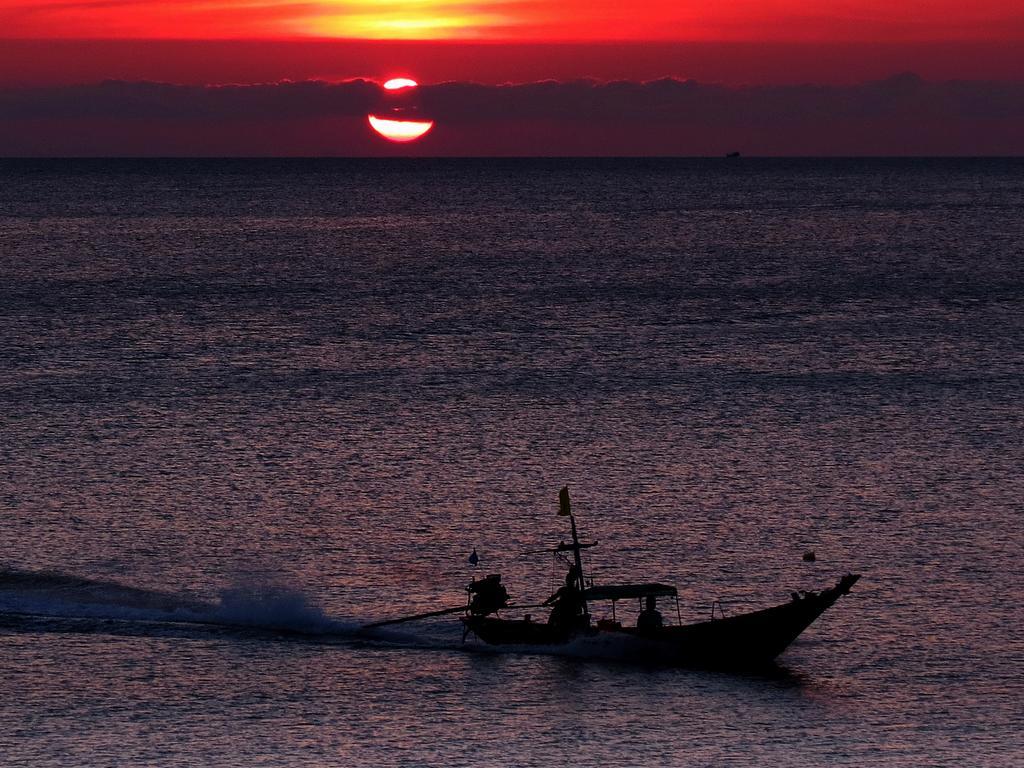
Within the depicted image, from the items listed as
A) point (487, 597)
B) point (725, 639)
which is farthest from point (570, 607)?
point (725, 639)

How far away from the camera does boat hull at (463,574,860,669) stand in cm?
4688

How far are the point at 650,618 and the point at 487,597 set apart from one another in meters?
5.03

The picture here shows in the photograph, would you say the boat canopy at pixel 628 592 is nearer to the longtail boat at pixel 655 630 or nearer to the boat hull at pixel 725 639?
the longtail boat at pixel 655 630

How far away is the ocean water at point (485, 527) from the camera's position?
139 ft

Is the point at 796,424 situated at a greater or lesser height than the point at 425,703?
greater

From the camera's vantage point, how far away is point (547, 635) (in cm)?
4856

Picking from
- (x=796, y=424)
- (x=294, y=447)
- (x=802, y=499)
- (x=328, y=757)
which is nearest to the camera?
(x=328, y=757)

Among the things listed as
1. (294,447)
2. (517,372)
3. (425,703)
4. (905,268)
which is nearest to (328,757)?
(425,703)

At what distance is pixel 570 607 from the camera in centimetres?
4862

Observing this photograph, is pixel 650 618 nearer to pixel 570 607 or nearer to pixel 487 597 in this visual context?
pixel 570 607

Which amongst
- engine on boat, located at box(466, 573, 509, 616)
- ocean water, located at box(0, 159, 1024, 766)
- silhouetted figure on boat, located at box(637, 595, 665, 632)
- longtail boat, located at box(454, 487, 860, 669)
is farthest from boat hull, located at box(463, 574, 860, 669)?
engine on boat, located at box(466, 573, 509, 616)

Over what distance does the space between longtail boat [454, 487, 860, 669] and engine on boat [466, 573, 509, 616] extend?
0.03m

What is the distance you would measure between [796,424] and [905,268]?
97.9m

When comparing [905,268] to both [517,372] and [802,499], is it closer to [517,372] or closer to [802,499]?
[517,372]
